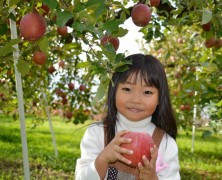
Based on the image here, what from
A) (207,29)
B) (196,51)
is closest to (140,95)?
(207,29)

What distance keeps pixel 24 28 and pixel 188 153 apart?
5196 mm

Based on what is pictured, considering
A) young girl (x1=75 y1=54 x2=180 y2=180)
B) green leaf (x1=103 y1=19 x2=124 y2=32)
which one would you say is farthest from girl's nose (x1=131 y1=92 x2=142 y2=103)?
green leaf (x1=103 y1=19 x2=124 y2=32)

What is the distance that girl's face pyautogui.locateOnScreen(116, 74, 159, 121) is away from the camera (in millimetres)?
1521

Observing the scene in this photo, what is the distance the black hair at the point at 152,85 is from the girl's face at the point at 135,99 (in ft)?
0.08

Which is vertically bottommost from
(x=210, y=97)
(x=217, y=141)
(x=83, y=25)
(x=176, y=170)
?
(x=217, y=141)

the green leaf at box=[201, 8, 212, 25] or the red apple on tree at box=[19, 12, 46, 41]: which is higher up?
the green leaf at box=[201, 8, 212, 25]

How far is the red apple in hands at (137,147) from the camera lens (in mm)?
1366

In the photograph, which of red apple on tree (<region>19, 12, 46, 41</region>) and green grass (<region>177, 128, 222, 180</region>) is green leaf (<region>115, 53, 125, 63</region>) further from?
green grass (<region>177, 128, 222, 180</region>)

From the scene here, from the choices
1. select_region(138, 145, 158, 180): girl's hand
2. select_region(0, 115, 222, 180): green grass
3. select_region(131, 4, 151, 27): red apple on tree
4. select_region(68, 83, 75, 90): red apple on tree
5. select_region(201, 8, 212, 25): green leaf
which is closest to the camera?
select_region(138, 145, 158, 180): girl's hand

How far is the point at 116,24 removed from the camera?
126 centimetres

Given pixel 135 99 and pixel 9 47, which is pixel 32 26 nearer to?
pixel 9 47

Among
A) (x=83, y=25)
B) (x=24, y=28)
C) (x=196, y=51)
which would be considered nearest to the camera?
(x=83, y=25)

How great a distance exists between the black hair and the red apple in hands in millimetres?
235

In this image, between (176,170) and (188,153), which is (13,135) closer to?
(188,153)
